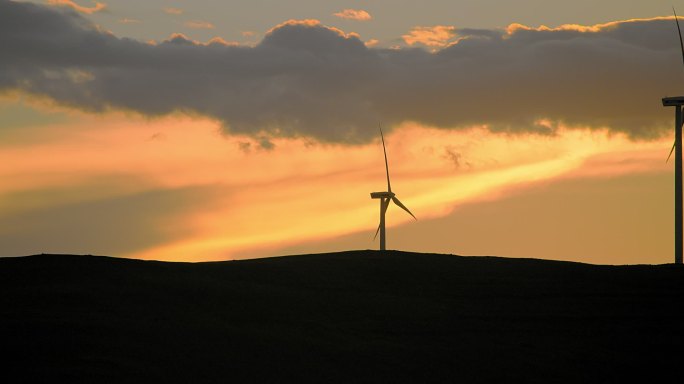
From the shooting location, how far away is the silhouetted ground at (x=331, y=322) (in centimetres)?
3272

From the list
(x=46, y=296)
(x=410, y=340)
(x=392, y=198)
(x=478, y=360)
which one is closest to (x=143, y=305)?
(x=46, y=296)

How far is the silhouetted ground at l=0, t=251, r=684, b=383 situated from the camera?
3272cm

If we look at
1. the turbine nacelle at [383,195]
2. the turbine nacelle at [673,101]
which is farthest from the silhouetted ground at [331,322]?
the turbine nacelle at [383,195]

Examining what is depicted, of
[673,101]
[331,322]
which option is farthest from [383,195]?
[331,322]

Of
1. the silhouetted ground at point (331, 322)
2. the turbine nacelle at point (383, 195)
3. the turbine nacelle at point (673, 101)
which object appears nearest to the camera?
the silhouetted ground at point (331, 322)

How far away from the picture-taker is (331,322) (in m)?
39.3

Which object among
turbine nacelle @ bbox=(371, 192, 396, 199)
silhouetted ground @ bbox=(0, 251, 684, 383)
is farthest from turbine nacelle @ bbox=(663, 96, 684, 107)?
turbine nacelle @ bbox=(371, 192, 396, 199)

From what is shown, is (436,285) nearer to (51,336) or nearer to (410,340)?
(410,340)

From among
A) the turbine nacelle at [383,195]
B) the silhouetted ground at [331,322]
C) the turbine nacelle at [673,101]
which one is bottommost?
the silhouetted ground at [331,322]

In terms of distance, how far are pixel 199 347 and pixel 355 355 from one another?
215 inches

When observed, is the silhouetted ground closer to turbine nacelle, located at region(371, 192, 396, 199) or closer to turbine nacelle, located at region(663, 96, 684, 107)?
turbine nacelle, located at region(663, 96, 684, 107)

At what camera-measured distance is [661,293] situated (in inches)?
1845

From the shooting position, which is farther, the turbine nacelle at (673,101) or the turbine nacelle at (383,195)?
the turbine nacelle at (383,195)

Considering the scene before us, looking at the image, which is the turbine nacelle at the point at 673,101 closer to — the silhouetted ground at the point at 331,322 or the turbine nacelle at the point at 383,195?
the silhouetted ground at the point at 331,322
